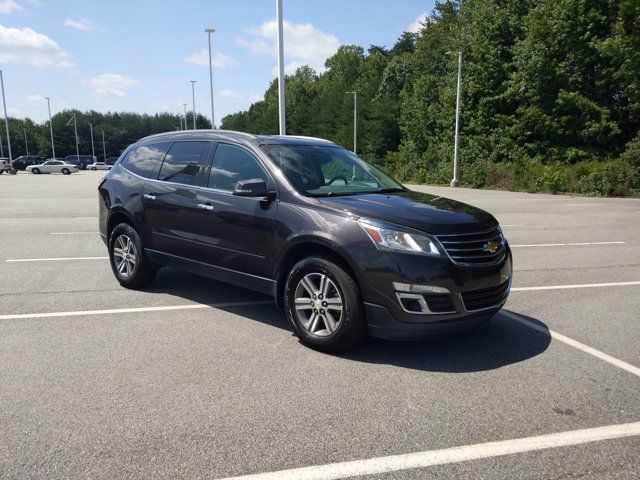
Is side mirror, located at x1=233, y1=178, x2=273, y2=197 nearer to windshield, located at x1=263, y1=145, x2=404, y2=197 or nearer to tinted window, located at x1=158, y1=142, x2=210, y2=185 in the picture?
windshield, located at x1=263, y1=145, x2=404, y2=197

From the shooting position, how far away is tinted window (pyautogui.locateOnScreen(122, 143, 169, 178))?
6141 millimetres

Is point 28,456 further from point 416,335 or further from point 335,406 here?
point 416,335

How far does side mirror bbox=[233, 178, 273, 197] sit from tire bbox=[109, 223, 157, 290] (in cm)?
199

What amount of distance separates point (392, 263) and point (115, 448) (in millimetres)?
2181

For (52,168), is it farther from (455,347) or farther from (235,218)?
(455,347)

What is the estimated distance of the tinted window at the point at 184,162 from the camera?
18.2 feet

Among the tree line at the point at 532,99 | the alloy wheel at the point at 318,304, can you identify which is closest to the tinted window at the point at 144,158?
the alloy wheel at the point at 318,304

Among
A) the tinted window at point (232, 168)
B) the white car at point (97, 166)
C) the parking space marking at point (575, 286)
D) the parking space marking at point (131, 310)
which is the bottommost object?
the parking space marking at point (575, 286)

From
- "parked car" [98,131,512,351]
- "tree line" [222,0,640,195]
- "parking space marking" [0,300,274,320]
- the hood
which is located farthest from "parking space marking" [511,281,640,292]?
"tree line" [222,0,640,195]

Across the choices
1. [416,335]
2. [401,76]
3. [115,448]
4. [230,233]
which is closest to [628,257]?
[416,335]

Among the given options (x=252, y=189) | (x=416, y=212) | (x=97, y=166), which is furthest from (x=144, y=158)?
(x=97, y=166)

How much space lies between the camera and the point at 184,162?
571cm

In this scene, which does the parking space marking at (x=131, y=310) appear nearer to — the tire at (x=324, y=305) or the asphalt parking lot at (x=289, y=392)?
the asphalt parking lot at (x=289, y=392)

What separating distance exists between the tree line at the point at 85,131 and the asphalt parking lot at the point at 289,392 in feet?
348
